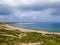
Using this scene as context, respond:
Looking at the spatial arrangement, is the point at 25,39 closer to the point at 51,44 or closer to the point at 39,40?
the point at 39,40

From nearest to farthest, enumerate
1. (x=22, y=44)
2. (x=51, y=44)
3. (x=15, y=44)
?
(x=51, y=44)
(x=15, y=44)
(x=22, y=44)

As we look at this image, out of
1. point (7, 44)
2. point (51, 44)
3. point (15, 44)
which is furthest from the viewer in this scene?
point (15, 44)

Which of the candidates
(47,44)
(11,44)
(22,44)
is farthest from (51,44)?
(22,44)

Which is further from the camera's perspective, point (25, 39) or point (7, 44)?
point (25, 39)

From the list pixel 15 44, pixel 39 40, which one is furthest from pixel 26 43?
pixel 15 44

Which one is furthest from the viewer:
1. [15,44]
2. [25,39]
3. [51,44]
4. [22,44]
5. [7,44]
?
[25,39]

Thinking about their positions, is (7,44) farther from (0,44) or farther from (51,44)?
(51,44)

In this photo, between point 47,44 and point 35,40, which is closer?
point 47,44

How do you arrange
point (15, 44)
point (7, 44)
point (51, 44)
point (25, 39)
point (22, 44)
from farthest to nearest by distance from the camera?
point (25, 39) < point (22, 44) < point (15, 44) < point (7, 44) < point (51, 44)
